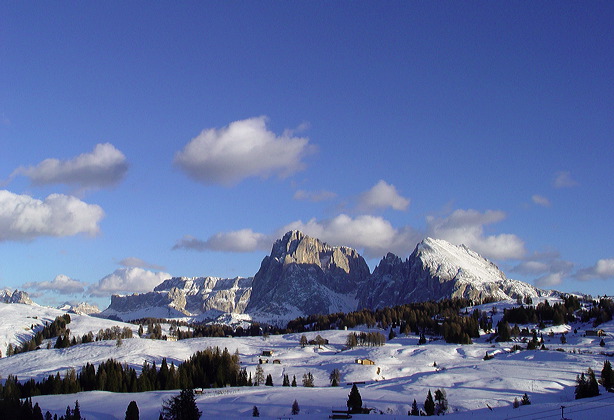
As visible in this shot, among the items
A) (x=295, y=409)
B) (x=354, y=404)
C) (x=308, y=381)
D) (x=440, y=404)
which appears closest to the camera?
(x=354, y=404)

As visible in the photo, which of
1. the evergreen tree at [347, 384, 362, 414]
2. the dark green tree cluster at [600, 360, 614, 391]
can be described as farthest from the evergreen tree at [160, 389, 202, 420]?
the dark green tree cluster at [600, 360, 614, 391]

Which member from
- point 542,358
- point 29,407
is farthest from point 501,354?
point 29,407

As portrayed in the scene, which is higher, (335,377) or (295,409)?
(335,377)

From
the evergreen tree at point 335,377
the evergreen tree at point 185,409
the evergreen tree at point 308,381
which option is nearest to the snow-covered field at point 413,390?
the evergreen tree at point 335,377

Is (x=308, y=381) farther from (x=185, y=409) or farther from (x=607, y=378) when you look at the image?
(x=607, y=378)

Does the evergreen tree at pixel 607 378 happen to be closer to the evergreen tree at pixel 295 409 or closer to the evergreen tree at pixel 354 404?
the evergreen tree at pixel 354 404

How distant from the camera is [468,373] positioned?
148 m

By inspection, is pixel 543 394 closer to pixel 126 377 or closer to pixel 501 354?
pixel 501 354

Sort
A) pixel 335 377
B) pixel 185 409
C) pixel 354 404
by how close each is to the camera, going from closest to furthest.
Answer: pixel 185 409 < pixel 354 404 < pixel 335 377

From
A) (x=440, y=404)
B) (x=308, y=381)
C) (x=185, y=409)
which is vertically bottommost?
(x=440, y=404)

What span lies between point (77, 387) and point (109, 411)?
1475 inches

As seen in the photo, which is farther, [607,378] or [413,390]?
[413,390]

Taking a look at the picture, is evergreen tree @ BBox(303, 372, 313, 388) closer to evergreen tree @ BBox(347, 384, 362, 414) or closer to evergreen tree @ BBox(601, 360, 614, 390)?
evergreen tree @ BBox(347, 384, 362, 414)

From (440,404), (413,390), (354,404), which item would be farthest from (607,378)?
(354,404)
